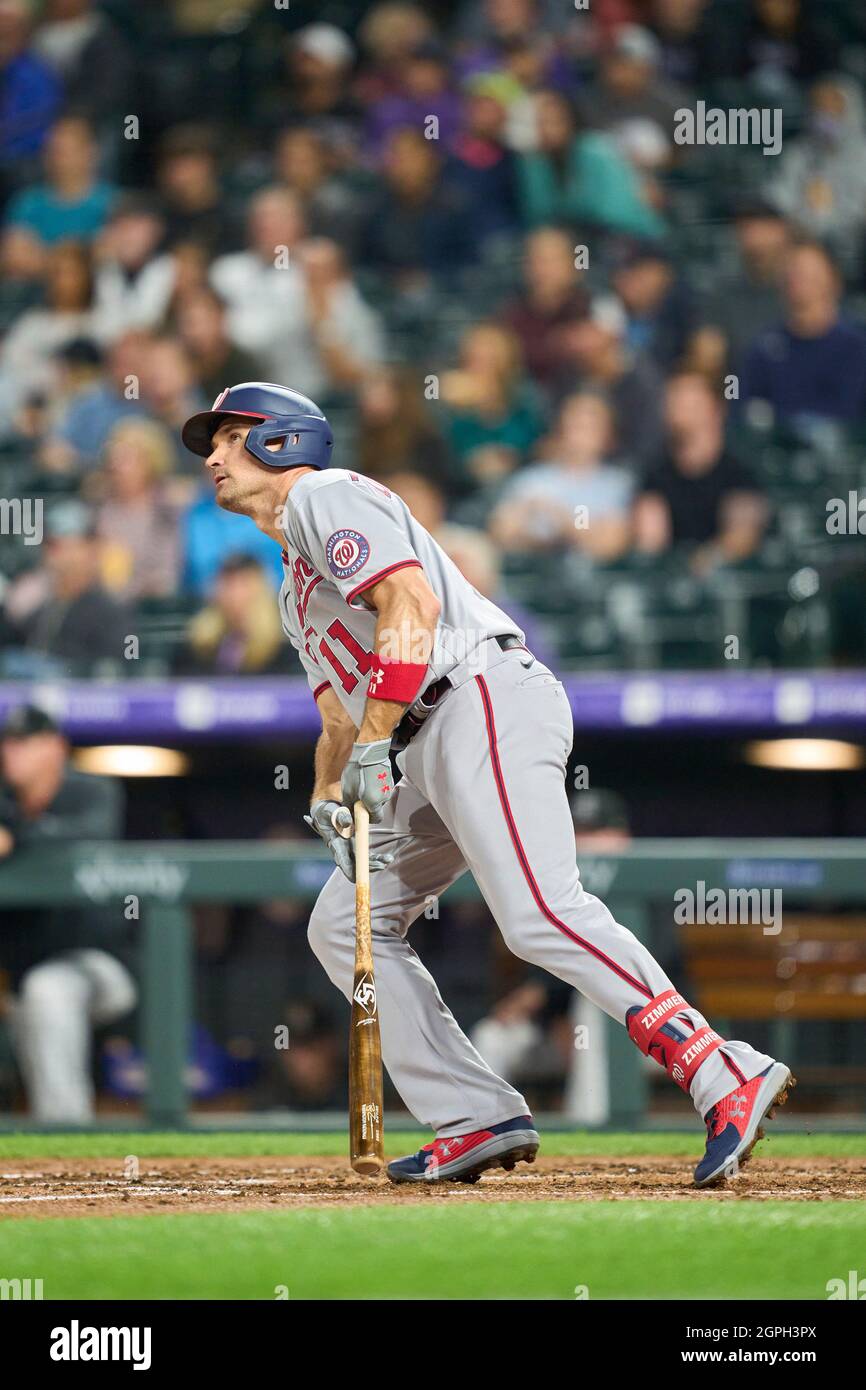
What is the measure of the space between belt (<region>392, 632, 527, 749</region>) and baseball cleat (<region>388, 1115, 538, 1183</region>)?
0.83 m

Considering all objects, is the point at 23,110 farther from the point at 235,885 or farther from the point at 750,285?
the point at 235,885

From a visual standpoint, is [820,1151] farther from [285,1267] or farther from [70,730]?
[70,730]

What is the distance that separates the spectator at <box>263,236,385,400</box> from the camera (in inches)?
405

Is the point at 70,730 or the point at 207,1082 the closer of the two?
the point at 207,1082

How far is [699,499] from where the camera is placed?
29.5 ft

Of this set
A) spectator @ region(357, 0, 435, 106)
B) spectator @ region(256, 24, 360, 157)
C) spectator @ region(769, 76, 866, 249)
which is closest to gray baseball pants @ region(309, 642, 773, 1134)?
spectator @ region(769, 76, 866, 249)

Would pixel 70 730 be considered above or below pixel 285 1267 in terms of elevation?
above

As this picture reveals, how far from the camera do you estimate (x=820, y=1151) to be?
5.13m

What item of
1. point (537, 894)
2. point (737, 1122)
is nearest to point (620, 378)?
point (537, 894)

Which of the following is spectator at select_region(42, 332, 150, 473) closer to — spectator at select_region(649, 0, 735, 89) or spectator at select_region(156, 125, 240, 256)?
spectator at select_region(156, 125, 240, 256)

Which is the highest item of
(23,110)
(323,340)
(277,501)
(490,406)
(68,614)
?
(23,110)

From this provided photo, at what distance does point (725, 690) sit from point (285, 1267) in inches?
220

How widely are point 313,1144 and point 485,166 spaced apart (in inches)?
277
